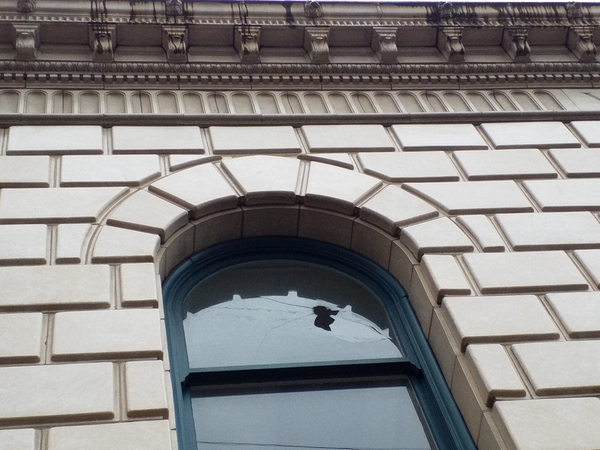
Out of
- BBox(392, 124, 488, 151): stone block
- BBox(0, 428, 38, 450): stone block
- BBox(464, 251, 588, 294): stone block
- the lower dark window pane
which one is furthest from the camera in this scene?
BBox(392, 124, 488, 151): stone block

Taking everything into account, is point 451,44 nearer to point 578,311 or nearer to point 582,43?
point 582,43

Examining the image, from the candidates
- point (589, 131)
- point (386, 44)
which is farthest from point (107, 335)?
point (589, 131)

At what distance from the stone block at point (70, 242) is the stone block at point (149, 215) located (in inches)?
12.3

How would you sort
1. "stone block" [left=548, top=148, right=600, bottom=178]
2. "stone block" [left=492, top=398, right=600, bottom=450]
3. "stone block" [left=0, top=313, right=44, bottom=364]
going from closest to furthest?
"stone block" [left=492, top=398, right=600, bottom=450] → "stone block" [left=0, top=313, right=44, bottom=364] → "stone block" [left=548, top=148, right=600, bottom=178]

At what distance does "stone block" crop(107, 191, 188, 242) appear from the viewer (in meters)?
8.48

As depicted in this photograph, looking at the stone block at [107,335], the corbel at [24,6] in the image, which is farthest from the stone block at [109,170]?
the corbel at [24,6]

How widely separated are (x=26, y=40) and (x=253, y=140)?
10.4ft

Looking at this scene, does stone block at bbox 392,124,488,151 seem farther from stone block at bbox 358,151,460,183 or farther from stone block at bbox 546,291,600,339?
stone block at bbox 546,291,600,339

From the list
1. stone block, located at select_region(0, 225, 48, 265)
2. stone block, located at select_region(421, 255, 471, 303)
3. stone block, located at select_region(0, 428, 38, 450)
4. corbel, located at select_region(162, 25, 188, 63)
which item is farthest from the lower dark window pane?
corbel, located at select_region(162, 25, 188, 63)

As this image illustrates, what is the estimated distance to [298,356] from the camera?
797 cm

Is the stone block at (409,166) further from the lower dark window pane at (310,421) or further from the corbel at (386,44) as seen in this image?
the lower dark window pane at (310,421)

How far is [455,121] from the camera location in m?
10.9

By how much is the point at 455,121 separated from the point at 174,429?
5.94 m

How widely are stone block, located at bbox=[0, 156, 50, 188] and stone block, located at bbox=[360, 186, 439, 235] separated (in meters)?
3.33
